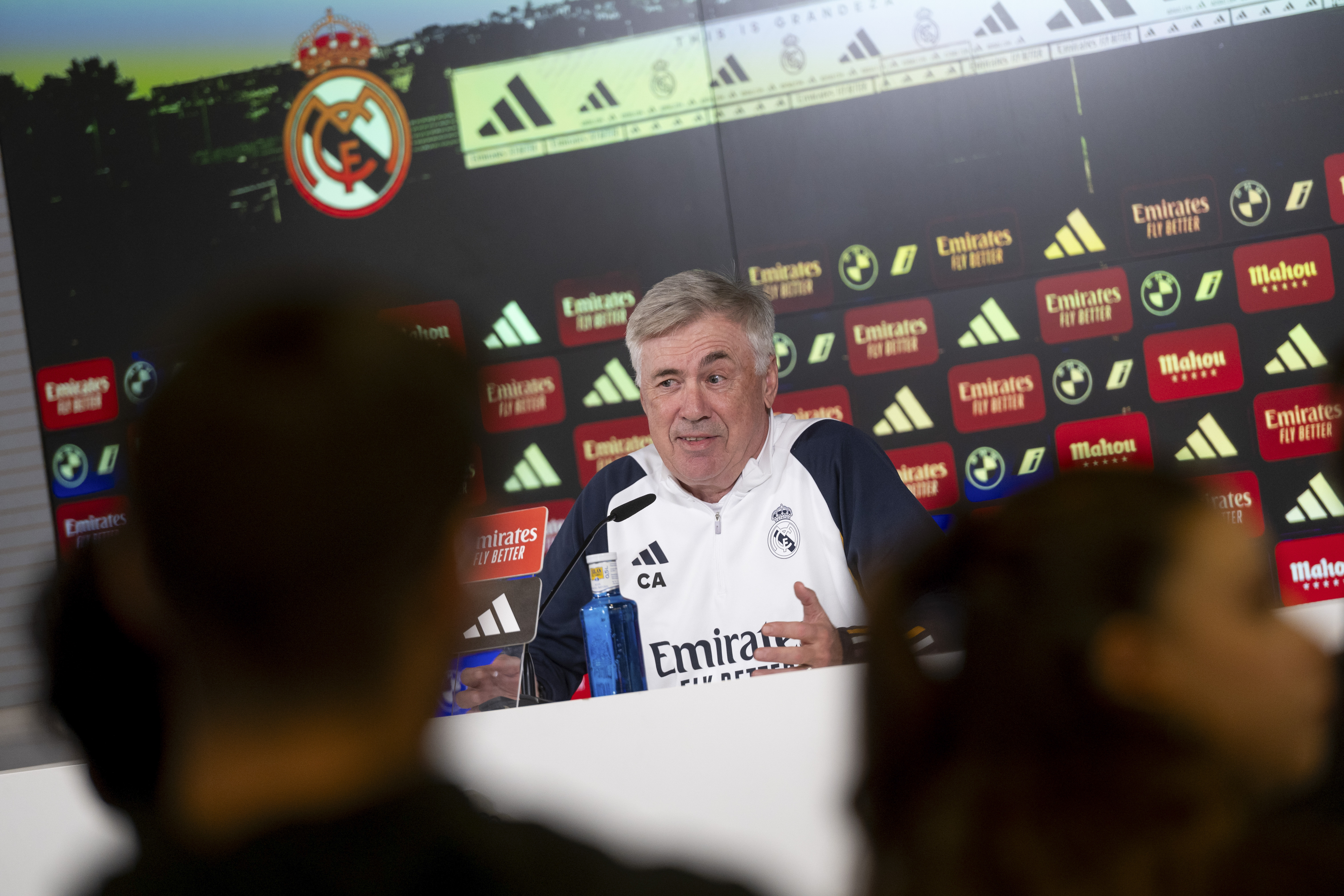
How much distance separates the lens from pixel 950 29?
2824 mm

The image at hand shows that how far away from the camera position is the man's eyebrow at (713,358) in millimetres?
2385

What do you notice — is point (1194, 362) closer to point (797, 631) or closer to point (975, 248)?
point (975, 248)

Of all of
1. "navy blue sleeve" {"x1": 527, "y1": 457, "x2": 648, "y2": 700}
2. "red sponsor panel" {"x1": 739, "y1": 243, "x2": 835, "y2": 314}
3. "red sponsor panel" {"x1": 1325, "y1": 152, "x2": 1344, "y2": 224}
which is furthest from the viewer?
"red sponsor panel" {"x1": 739, "y1": 243, "x2": 835, "y2": 314}

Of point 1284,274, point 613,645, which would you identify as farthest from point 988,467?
point 613,645

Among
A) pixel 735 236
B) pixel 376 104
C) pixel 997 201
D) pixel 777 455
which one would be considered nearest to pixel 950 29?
pixel 997 201

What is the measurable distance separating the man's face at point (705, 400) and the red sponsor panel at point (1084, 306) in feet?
2.84

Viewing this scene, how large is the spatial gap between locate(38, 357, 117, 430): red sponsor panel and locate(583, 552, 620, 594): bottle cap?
7.20 feet

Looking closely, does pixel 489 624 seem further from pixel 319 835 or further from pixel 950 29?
pixel 950 29

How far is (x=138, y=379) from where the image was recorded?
3170 millimetres

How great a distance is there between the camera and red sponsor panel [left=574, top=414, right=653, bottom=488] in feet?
9.78

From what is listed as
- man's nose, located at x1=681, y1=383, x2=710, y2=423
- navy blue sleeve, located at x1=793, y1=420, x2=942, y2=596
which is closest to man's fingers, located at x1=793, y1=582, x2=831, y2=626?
navy blue sleeve, located at x1=793, y1=420, x2=942, y2=596

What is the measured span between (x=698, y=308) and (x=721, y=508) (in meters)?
0.44

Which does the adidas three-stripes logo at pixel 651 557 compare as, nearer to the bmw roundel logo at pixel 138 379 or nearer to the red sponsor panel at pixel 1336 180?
the bmw roundel logo at pixel 138 379

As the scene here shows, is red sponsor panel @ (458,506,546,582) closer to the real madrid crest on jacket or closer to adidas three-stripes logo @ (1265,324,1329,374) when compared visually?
the real madrid crest on jacket
